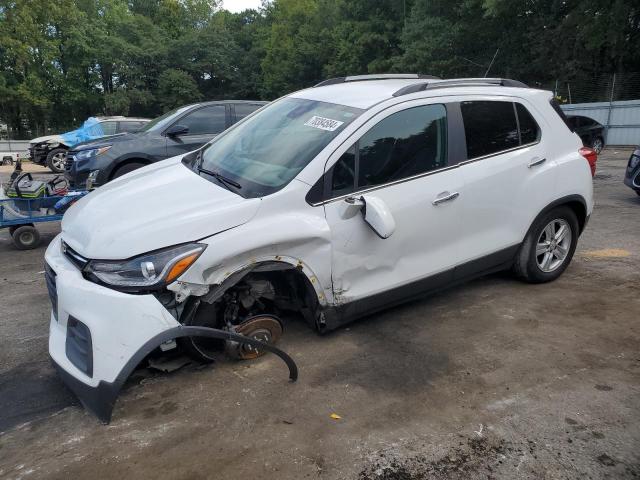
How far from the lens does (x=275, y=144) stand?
12.3 ft

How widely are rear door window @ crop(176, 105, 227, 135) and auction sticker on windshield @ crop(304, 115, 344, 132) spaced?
15.2ft

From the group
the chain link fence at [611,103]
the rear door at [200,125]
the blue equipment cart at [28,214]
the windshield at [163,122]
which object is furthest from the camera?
A: the chain link fence at [611,103]

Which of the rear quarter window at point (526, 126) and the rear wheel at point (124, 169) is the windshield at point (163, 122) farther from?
the rear quarter window at point (526, 126)

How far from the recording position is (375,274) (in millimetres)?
3566

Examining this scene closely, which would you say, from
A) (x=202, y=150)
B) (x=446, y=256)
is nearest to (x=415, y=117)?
(x=446, y=256)

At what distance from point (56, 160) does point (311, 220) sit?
50.5 ft

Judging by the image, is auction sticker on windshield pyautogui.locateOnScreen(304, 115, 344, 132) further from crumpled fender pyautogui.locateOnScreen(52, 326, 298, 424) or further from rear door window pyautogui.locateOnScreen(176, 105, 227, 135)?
rear door window pyautogui.locateOnScreen(176, 105, 227, 135)

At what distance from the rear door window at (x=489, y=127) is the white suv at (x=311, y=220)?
0.01 metres

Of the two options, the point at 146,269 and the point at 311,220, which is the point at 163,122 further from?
the point at 146,269

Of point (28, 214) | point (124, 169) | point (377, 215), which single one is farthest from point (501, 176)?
point (28, 214)

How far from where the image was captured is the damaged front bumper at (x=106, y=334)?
106 inches

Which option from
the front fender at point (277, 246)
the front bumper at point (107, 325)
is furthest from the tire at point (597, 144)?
the front bumper at point (107, 325)

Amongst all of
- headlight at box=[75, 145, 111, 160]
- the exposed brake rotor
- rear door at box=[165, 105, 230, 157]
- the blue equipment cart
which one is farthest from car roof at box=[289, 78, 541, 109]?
headlight at box=[75, 145, 111, 160]

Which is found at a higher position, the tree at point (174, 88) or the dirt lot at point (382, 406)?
the tree at point (174, 88)
